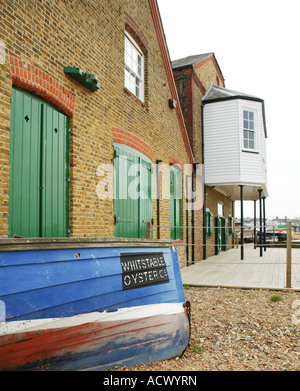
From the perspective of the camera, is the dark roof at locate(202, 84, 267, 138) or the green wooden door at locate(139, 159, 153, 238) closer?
the green wooden door at locate(139, 159, 153, 238)

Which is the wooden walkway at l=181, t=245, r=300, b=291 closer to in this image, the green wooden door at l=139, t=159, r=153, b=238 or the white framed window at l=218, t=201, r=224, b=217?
the green wooden door at l=139, t=159, r=153, b=238

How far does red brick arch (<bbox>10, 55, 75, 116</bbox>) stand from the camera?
4648 mm

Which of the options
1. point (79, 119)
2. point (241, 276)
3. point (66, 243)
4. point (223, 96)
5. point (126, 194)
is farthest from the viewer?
point (223, 96)

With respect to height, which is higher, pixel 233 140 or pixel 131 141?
pixel 233 140

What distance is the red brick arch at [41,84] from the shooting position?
15.3 feet

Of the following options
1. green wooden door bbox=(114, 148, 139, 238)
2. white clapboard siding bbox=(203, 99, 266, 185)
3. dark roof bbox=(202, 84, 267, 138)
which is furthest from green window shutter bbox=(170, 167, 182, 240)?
dark roof bbox=(202, 84, 267, 138)

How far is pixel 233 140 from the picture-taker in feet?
45.4

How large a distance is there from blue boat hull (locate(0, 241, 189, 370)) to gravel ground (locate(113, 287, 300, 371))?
275 mm

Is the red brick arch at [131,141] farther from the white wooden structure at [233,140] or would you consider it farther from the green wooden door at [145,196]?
the white wooden structure at [233,140]

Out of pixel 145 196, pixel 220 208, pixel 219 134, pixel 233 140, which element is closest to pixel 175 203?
pixel 145 196

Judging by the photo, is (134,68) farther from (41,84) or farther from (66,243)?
(66,243)

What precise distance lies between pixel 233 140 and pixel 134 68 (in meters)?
6.45

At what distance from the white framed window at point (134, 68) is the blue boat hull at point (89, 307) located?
19.2 feet
